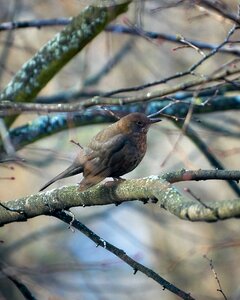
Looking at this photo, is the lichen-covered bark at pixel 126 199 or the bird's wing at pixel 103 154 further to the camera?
the bird's wing at pixel 103 154

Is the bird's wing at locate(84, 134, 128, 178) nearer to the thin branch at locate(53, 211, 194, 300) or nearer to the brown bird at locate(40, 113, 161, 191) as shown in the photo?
the brown bird at locate(40, 113, 161, 191)

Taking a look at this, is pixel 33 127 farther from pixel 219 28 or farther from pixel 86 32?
pixel 219 28

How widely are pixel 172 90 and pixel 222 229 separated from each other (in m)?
8.42

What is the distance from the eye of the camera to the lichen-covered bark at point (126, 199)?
306cm

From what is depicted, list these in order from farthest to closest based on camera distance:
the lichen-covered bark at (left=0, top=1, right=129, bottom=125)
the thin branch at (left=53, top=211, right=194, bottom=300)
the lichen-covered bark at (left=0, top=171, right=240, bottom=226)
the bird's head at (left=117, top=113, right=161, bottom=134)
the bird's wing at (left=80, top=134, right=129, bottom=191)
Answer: the lichen-covered bark at (left=0, top=1, right=129, bottom=125) → the bird's head at (left=117, top=113, right=161, bottom=134) → the bird's wing at (left=80, top=134, right=129, bottom=191) → the thin branch at (left=53, top=211, right=194, bottom=300) → the lichen-covered bark at (left=0, top=171, right=240, bottom=226)

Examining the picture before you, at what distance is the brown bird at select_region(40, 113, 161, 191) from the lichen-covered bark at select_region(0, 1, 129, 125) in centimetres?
111

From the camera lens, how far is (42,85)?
19.5ft

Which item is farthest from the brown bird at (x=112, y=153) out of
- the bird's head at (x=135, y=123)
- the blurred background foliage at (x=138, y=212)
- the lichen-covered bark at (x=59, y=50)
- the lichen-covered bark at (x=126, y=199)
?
the blurred background foliage at (x=138, y=212)

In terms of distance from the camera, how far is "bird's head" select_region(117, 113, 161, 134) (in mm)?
4814

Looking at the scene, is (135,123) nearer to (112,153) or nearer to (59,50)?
(112,153)

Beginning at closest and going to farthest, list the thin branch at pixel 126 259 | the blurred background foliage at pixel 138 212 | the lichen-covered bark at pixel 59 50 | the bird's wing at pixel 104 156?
the thin branch at pixel 126 259 < the bird's wing at pixel 104 156 < the lichen-covered bark at pixel 59 50 < the blurred background foliage at pixel 138 212

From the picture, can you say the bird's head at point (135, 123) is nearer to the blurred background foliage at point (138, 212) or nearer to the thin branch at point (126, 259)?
the thin branch at point (126, 259)

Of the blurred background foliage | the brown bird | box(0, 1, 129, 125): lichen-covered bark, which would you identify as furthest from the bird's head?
the blurred background foliage

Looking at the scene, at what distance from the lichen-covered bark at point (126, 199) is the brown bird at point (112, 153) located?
0.31 meters
